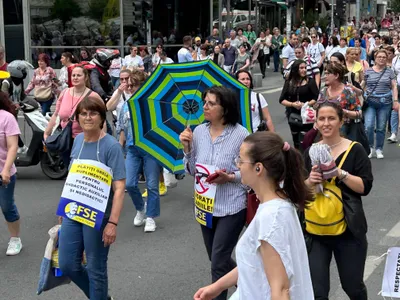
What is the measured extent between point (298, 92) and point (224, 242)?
5664 mm

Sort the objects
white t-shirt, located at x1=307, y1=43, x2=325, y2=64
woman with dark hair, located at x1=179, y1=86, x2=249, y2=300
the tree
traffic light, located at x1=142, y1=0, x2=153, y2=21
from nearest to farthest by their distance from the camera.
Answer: woman with dark hair, located at x1=179, y1=86, x2=249, y2=300 → traffic light, located at x1=142, y1=0, x2=153, y2=21 → white t-shirt, located at x1=307, y1=43, x2=325, y2=64 → the tree

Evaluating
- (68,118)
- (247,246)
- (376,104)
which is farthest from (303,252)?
(376,104)

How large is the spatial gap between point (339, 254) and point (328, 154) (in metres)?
0.64

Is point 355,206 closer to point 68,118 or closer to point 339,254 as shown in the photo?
point 339,254

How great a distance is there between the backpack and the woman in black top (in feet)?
18.9

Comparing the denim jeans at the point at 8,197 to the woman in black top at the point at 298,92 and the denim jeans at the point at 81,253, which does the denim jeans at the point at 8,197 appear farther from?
the woman in black top at the point at 298,92

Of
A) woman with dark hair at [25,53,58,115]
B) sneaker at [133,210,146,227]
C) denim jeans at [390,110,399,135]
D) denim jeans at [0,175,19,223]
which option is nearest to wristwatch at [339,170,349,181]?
denim jeans at [0,175,19,223]

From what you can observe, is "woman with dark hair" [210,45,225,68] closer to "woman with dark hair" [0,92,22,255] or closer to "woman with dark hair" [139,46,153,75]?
"woman with dark hair" [139,46,153,75]

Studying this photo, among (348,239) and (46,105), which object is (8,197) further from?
(46,105)

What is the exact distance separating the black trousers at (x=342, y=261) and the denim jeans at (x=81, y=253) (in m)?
1.37

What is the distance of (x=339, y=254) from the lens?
4.63 metres

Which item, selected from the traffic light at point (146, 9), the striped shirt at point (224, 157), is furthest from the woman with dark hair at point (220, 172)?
the traffic light at point (146, 9)

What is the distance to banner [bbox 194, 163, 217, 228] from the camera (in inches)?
202

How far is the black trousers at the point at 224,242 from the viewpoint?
5.03m
